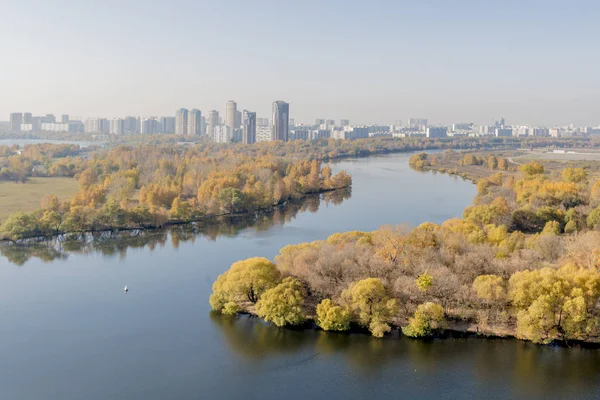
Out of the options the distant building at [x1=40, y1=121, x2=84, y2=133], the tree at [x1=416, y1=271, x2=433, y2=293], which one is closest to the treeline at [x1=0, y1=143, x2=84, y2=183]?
the tree at [x1=416, y1=271, x2=433, y2=293]

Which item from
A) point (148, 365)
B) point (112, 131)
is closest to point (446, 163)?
point (148, 365)

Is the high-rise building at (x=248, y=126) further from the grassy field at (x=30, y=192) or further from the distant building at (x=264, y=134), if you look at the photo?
the grassy field at (x=30, y=192)

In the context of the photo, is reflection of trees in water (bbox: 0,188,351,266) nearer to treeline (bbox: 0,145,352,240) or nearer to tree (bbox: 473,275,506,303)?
treeline (bbox: 0,145,352,240)

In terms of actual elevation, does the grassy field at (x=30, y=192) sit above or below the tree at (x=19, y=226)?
above

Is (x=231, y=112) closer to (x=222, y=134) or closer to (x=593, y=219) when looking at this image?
(x=222, y=134)

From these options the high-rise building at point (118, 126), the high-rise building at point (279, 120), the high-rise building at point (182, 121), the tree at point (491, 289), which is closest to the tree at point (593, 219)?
the tree at point (491, 289)

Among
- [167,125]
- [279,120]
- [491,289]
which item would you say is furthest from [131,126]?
[491,289]
